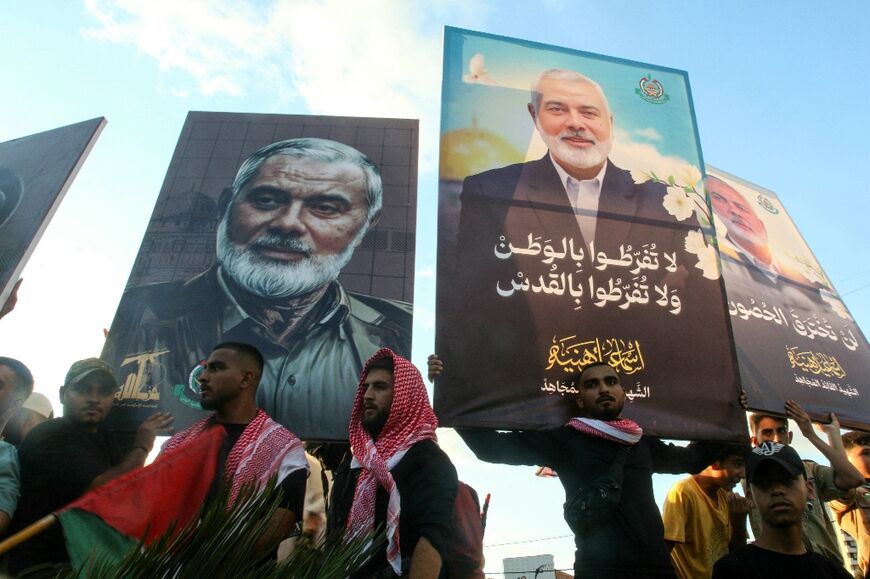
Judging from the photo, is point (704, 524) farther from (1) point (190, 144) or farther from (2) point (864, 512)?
(1) point (190, 144)

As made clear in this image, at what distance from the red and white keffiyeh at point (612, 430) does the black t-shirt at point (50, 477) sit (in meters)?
1.85

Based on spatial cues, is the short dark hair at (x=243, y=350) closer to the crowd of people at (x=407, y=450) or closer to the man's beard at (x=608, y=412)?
the crowd of people at (x=407, y=450)

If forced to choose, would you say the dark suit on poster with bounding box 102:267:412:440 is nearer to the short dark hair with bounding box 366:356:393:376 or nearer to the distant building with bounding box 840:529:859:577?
the short dark hair with bounding box 366:356:393:376

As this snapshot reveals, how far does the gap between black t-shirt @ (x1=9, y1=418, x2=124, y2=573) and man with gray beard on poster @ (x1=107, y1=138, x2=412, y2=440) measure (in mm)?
1067

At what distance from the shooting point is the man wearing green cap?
1.94 meters

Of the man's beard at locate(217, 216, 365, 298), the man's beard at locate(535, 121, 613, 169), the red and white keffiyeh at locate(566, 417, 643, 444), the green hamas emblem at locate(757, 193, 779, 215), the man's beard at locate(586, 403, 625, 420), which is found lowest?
the red and white keffiyeh at locate(566, 417, 643, 444)

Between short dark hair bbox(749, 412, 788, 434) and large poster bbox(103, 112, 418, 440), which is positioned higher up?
large poster bbox(103, 112, 418, 440)

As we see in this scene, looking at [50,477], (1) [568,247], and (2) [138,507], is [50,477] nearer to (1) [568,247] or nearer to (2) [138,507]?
(2) [138,507]

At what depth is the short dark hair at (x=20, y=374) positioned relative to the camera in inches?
95.6

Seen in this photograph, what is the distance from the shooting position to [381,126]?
16.3 ft

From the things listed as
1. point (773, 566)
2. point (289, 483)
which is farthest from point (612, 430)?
point (289, 483)

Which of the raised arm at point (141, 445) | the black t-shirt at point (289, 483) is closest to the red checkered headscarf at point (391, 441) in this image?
the black t-shirt at point (289, 483)

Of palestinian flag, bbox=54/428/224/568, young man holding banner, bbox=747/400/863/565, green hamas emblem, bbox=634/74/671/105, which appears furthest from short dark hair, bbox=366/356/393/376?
green hamas emblem, bbox=634/74/671/105

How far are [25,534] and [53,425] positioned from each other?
4.52 feet
